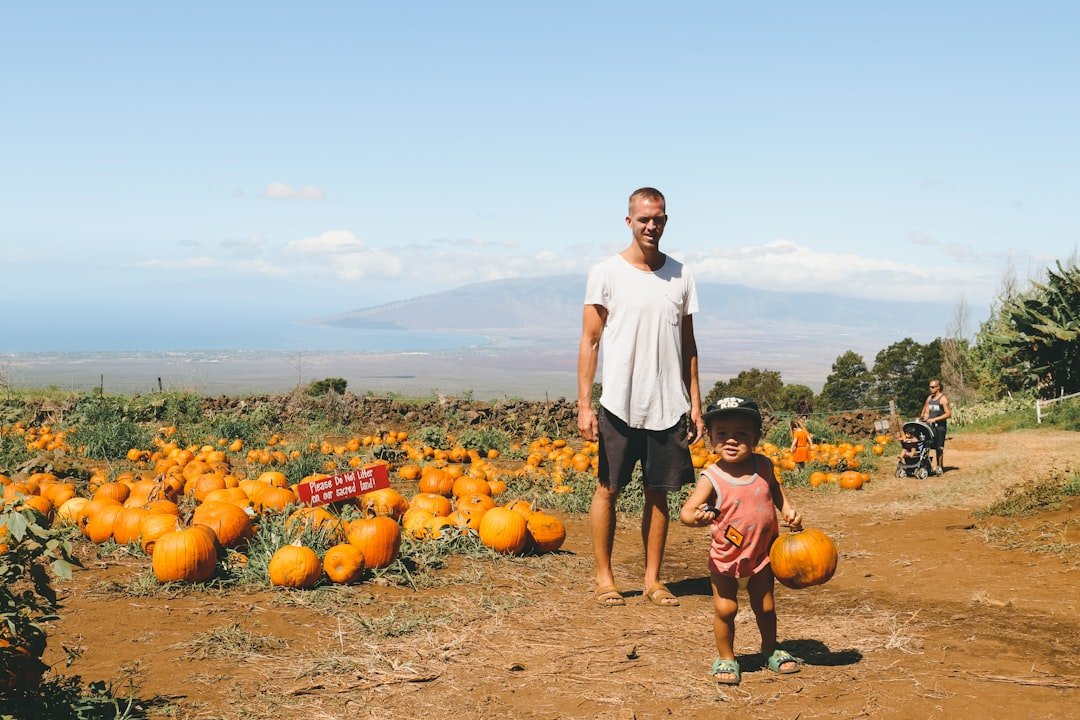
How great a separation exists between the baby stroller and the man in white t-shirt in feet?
29.7

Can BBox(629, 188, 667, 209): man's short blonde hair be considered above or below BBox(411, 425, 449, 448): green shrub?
above

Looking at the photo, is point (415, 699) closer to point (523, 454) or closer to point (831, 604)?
point (831, 604)

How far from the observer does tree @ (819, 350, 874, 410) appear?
40.0 meters

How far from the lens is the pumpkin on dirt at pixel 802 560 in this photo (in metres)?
4.27

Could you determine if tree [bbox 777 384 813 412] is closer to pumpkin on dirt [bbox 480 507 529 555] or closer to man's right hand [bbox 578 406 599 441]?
pumpkin on dirt [bbox 480 507 529 555]

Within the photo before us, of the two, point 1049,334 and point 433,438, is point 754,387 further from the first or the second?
point 433,438

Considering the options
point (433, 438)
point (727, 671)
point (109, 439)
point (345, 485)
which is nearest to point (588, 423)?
point (727, 671)

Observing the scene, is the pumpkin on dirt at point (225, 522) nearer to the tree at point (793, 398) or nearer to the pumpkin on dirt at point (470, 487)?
the pumpkin on dirt at point (470, 487)

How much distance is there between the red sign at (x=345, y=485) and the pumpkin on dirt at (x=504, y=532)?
89cm

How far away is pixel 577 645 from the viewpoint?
494cm

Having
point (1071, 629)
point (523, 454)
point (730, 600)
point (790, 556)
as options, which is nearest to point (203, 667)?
point (730, 600)

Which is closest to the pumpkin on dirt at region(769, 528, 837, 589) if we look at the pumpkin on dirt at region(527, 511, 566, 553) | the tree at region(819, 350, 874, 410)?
the pumpkin on dirt at region(527, 511, 566, 553)

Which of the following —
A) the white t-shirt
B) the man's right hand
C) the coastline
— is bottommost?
the coastline

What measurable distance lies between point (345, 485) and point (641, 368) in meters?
2.58
